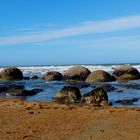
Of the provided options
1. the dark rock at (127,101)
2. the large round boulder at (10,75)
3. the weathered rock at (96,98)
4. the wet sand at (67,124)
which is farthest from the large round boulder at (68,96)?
the large round boulder at (10,75)

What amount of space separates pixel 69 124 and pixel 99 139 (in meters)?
2.12

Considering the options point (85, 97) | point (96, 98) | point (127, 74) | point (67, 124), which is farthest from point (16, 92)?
point (127, 74)

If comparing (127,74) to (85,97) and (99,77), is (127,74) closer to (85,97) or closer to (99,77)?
(99,77)

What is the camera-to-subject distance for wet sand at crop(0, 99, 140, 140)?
9.24 m

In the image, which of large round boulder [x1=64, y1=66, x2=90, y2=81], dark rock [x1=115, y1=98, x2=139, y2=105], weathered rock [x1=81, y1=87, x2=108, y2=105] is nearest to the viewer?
dark rock [x1=115, y1=98, x2=139, y2=105]

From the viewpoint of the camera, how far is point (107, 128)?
1015 cm

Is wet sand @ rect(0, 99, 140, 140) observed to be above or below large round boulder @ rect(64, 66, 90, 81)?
below

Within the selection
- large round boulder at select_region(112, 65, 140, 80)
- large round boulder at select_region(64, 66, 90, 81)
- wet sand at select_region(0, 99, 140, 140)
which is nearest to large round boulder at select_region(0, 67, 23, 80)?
large round boulder at select_region(64, 66, 90, 81)

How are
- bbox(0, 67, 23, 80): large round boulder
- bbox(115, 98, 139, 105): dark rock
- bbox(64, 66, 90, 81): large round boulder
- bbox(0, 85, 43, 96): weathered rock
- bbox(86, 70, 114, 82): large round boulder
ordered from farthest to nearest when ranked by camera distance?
bbox(0, 67, 23, 80): large round boulder, bbox(64, 66, 90, 81): large round boulder, bbox(86, 70, 114, 82): large round boulder, bbox(0, 85, 43, 96): weathered rock, bbox(115, 98, 139, 105): dark rock

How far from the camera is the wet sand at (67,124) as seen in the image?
9.24 m

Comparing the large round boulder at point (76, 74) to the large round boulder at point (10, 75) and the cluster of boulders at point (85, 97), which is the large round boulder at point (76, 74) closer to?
the large round boulder at point (10, 75)

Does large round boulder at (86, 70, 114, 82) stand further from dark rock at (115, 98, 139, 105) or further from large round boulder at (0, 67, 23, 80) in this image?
dark rock at (115, 98, 139, 105)

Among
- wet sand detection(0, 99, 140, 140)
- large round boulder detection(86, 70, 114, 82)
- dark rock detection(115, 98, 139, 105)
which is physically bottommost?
dark rock detection(115, 98, 139, 105)

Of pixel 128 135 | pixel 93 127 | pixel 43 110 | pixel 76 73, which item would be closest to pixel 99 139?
pixel 128 135
